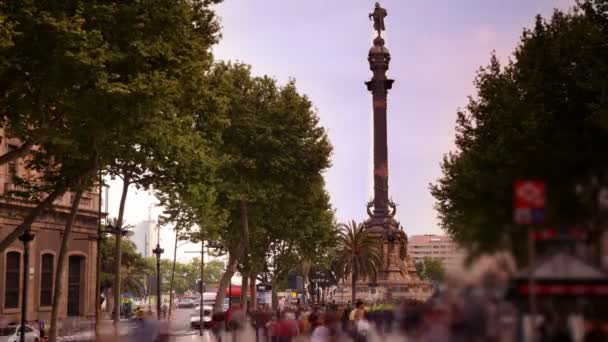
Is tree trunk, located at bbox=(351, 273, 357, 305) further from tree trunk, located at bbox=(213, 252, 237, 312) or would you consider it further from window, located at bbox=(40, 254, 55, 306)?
window, located at bbox=(40, 254, 55, 306)

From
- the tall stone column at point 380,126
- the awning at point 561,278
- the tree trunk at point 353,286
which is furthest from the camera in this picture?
the tall stone column at point 380,126

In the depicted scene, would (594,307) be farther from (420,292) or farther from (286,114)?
(286,114)

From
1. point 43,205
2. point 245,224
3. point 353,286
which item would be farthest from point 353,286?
point 43,205

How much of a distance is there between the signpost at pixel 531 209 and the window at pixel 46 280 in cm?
5315

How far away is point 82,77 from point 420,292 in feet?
72.9

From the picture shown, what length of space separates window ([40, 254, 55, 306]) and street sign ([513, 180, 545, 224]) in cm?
5323

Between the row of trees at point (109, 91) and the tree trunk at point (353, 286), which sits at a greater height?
the row of trees at point (109, 91)

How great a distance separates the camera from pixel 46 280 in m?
57.8

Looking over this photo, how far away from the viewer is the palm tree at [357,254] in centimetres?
8362

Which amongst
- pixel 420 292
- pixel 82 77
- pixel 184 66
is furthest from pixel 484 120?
pixel 420 292

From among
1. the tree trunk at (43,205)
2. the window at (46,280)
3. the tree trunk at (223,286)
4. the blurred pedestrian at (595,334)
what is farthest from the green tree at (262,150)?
the blurred pedestrian at (595,334)

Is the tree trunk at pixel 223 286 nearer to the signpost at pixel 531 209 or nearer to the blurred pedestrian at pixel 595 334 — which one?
the blurred pedestrian at pixel 595 334

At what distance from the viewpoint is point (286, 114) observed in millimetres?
72000

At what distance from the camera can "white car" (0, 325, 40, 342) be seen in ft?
152
